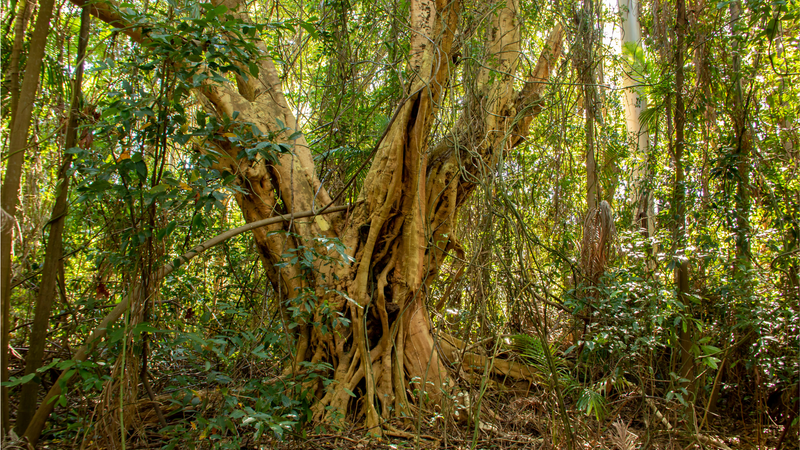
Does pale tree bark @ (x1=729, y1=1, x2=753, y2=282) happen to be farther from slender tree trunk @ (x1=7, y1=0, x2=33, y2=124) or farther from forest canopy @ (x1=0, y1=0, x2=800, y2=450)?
slender tree trunk @ (x1=7, y1=0, x2=33, y2=124)

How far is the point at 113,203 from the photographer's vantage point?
2.32 meters

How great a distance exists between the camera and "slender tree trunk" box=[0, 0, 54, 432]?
217 cm

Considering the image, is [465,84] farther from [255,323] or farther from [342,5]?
[255,323]

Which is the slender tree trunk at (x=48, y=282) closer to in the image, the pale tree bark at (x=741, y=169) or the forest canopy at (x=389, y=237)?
the forest canopy at (x=389, y=237)

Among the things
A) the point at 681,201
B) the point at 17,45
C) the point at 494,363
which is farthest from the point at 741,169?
the point at 17,45

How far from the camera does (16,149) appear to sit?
218 centimetres

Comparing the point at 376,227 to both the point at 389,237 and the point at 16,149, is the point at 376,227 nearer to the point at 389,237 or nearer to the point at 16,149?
the point at 389,237

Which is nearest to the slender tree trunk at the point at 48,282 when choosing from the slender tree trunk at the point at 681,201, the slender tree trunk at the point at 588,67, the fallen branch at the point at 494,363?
the fallen branch at the point at 494,363

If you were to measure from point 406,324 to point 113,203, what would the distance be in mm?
2043

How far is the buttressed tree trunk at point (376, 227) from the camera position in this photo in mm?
3043

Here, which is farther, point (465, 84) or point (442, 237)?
point (442, 237)

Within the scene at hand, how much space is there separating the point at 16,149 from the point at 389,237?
6.83 feet

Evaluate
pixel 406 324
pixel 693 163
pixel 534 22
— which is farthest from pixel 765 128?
pixel 406 324

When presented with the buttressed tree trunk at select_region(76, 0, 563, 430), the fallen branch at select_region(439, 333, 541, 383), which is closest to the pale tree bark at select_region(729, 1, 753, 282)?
the buttressed tree trunk at select_region(76, 0, 563, 430)
